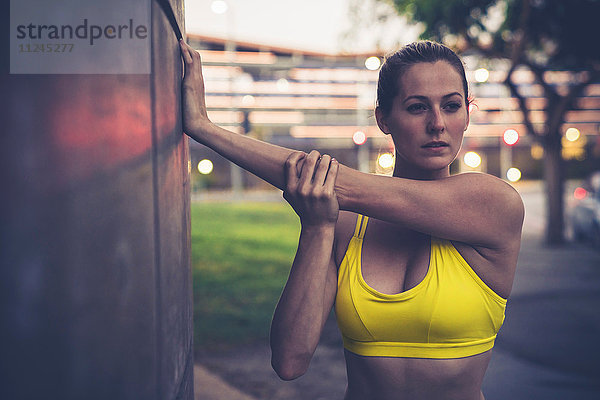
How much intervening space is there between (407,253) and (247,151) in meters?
0.57

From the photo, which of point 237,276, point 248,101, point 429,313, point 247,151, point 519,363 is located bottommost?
point 237,276

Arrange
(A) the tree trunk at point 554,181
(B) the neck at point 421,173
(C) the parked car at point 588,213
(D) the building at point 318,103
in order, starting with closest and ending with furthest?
1. (B) the neck at point 421,173
2. (C) the parked car at point 588,213
3. (A) the tree trunk at point 554,181
4. (D) the building at point 318,103

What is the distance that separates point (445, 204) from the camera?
1.50 metres

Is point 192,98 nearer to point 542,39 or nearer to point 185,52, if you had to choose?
point 185,52

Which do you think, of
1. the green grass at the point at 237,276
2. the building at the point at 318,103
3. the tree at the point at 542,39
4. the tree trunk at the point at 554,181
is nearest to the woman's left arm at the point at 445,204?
the green grass at the point at 237,276

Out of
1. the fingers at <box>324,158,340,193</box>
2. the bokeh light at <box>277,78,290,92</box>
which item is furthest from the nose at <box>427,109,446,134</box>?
the bokeh light at <box>277,78,290,92</box>

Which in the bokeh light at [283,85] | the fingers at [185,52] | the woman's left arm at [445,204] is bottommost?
the woman's left arm at [445,204]

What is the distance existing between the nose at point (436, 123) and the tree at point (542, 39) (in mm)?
9781

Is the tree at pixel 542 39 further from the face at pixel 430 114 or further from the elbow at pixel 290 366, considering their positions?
the elbow at pixel 290 366

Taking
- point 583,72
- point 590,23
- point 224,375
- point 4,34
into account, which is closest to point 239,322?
point 224,375

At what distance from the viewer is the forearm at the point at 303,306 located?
4.72 ft

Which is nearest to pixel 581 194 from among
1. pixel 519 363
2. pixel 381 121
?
pixel 519 363

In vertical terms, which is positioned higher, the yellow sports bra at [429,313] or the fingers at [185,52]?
the fingers at [185,52]

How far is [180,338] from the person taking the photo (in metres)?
1.40
